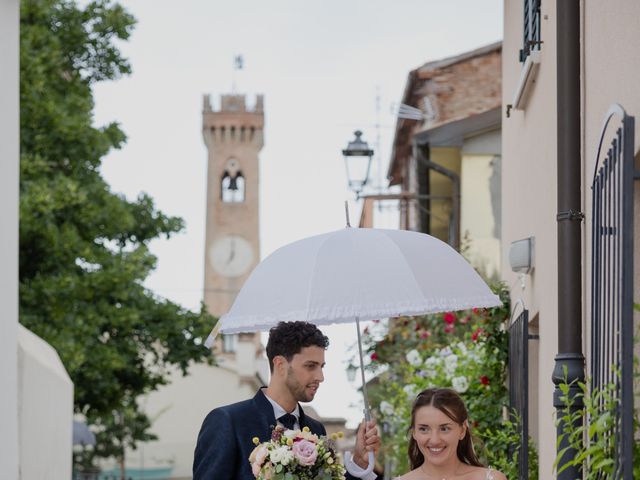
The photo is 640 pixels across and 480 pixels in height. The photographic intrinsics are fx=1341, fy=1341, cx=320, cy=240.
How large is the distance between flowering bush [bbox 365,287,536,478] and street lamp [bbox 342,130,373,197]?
186 cm

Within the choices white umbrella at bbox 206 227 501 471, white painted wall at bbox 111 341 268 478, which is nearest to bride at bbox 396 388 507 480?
white umbrella at bbox 206 227 501 471

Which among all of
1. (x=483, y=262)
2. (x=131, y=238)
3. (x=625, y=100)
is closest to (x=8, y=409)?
(x=625, y=100)

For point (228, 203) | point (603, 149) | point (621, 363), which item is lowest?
point (621, 363)

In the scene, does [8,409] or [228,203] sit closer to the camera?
[8,409]

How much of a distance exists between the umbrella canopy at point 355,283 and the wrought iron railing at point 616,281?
3.20ft

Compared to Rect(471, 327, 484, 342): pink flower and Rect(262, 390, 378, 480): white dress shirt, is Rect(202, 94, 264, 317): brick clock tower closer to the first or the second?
Rect(471, 327, 484, 342): pink flower

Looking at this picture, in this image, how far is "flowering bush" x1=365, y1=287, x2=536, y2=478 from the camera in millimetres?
11008

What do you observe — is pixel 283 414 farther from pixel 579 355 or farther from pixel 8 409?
pixel 8 409

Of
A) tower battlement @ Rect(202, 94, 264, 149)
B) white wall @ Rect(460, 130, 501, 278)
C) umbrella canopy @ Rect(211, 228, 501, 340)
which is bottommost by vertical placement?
umbrella canopy @ Rect(211, 228, 501, 340)

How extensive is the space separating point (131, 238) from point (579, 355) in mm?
19335

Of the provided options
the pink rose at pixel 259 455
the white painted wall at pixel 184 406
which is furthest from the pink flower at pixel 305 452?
the white painted wall at pixel 184 406

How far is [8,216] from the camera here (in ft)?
35.6

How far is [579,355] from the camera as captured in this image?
5801mm

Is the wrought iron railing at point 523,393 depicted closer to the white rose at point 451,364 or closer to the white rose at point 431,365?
the white rose at point 451,364
